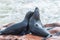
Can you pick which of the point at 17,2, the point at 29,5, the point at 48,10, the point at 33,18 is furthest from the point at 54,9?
the point at 33,18

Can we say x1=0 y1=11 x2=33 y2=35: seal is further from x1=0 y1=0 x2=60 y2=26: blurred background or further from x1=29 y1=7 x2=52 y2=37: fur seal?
x1=0 y1=0 x2=60 y2=26: blurred background

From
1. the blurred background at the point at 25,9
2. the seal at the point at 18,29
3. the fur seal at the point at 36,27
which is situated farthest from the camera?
the blurred background at the point at 25,9

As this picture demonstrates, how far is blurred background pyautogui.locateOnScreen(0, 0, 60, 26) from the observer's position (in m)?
10.8

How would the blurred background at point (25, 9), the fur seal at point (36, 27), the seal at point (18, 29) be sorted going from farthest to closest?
the blurred background at point (25, 9) → the seal at point (18, 29) → the fur seal at point (36, 27)

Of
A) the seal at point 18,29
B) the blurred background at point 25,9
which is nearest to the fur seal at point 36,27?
the seal at point 18,29

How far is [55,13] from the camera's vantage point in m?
11.5

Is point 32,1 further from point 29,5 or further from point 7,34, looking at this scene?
point 7,34

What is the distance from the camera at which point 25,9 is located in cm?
1215

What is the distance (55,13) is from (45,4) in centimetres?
145

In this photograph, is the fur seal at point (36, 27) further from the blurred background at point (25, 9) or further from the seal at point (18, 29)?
the blurred background at point (25, 9)

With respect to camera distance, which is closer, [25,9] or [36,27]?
[36,27]

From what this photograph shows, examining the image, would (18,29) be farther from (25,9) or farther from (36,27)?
(25,9)

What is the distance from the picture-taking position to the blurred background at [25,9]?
35.4 ft

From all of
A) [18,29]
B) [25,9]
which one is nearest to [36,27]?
[18,29]
